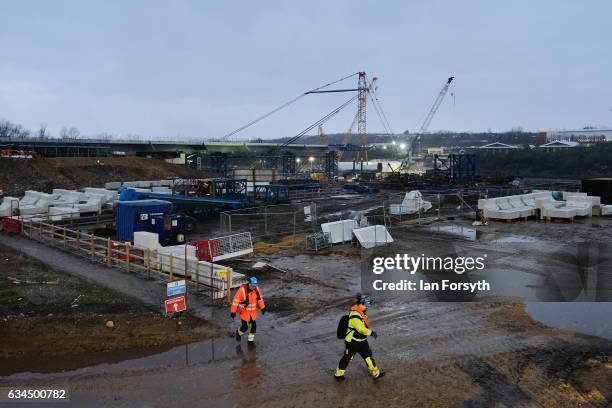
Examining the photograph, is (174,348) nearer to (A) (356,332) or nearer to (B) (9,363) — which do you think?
(B) (9,363)

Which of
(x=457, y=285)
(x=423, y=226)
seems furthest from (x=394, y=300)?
(x=423, y=226)

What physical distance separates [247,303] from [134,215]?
13618 millimetres

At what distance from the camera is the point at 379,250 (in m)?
21.9

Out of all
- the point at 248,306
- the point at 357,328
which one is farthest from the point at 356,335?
the point at 248,306

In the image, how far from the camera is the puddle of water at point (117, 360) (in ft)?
31.8

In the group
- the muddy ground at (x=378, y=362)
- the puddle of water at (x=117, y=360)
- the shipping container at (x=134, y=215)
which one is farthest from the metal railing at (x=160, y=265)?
the puddle of water at (x=117, y=360)

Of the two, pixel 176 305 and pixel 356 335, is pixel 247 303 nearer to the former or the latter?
pixel 176 305

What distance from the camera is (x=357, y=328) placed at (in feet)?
29.0

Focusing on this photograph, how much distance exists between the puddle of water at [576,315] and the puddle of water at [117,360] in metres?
8.27

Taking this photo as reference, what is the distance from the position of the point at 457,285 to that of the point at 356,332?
8721 millimetres

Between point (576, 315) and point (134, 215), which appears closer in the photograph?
point (576, 315)

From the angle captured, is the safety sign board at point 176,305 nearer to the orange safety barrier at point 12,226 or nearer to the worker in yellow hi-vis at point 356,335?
the worker in yellow hi-vis at point 356,335

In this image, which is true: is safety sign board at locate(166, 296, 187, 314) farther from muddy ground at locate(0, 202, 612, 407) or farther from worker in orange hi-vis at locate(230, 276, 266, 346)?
worker in orange hi-vis at locate(230, 276, 266, 346)

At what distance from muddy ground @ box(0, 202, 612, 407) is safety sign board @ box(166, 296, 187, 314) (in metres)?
0.88
